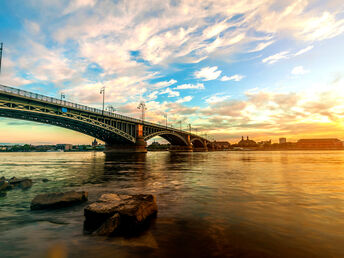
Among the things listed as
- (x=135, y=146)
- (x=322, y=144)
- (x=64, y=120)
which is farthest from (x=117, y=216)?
(x=322, y=144)

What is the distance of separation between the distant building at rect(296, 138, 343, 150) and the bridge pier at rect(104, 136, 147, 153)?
7540 inches

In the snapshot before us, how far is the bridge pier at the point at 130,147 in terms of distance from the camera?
78.3m

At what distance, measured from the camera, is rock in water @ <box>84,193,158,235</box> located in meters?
5.15

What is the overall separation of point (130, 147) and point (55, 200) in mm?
73512

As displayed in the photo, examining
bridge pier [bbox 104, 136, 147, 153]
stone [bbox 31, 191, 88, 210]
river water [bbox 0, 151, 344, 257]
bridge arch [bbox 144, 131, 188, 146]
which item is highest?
bridge arch [bbox 144, 131, 188, 146]

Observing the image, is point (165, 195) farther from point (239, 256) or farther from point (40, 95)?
point (40, 95)

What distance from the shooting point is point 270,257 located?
392 cm

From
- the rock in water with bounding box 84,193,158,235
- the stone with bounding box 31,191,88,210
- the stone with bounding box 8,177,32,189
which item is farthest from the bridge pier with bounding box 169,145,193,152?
the rock in water with bounding box 84,193,158,235

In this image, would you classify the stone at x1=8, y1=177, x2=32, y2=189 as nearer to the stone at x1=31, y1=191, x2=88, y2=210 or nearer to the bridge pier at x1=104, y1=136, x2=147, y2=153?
the stone at x1=31, y1=191, x2=88, y2=210

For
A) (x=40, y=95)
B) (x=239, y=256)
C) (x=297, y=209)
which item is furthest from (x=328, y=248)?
(x=40, y=95)

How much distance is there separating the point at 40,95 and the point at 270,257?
5329 cm

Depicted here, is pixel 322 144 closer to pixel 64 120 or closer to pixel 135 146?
pixel 135 146

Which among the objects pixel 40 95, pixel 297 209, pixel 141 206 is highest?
pixel 40 95

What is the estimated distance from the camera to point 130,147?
79812 millimetres
